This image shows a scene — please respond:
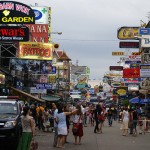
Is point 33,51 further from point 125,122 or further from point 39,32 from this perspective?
point 39,32

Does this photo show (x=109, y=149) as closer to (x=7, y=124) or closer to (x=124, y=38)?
(x=7, y=124)

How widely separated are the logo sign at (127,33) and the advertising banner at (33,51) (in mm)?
8225

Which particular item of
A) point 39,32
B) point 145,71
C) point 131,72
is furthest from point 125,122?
point 39,32

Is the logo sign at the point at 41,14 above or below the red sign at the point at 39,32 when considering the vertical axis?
above

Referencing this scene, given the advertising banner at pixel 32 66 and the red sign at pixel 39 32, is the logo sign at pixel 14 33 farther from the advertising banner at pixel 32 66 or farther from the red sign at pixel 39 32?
the red sign at pixel 39 32

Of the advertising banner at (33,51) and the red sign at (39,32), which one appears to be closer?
the advertising banner at (33,51)

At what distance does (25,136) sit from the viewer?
47.7 feet

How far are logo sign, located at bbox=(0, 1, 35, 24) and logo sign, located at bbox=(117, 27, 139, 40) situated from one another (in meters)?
14.2

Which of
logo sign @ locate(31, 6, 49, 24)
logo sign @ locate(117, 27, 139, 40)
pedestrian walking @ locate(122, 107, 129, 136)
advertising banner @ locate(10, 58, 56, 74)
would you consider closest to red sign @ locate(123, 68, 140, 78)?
logo sign @ locate(117, 27, 139, 40)

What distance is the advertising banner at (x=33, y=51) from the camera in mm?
38312

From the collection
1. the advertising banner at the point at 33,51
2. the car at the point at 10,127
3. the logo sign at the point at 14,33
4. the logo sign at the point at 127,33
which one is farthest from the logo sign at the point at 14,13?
the car at the point at 10,127

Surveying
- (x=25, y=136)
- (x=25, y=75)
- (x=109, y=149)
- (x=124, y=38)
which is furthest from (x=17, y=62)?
(x=25, y=136)

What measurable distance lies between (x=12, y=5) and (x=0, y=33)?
2.33 meters

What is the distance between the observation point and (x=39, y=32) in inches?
2098
